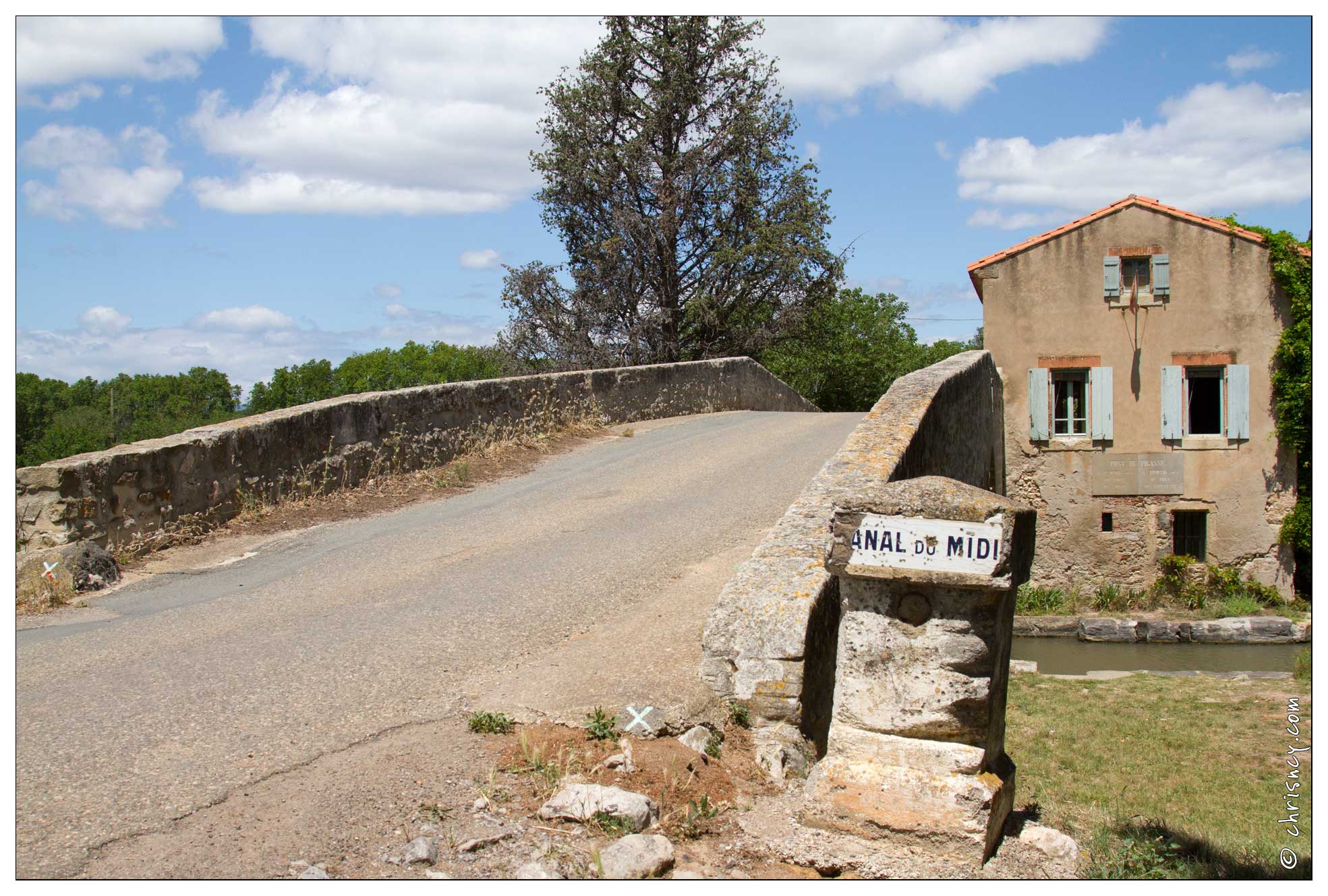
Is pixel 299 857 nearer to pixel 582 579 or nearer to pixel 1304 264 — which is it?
pixel 582 579

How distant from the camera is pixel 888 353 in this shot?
4256cm

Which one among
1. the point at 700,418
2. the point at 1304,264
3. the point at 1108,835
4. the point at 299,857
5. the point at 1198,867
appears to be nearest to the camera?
the point at 299,857

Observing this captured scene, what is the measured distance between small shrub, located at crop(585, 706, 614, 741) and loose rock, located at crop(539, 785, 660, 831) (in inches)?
21.9

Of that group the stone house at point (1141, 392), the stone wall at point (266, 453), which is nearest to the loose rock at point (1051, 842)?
the stone wall at point (266, 453)

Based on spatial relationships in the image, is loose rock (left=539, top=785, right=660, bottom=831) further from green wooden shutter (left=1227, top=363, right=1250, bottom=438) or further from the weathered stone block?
green wooden shutter (left=1227, top=363, right=1250, bottom=438)

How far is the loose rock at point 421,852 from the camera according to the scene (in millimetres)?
3396

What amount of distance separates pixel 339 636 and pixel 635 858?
2.97 m

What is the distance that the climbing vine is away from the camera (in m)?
21.0

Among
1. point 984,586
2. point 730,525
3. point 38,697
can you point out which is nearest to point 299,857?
point 38,697

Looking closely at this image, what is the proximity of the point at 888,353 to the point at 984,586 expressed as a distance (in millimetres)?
39926

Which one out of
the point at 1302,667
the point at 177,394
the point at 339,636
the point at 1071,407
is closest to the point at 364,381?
the point at 177,394

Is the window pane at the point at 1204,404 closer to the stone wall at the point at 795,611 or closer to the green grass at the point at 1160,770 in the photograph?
the green grass at the point at 1160,770

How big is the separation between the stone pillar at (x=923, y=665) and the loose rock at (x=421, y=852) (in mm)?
1495

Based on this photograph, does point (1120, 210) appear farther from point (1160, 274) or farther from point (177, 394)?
point (177, 394)
